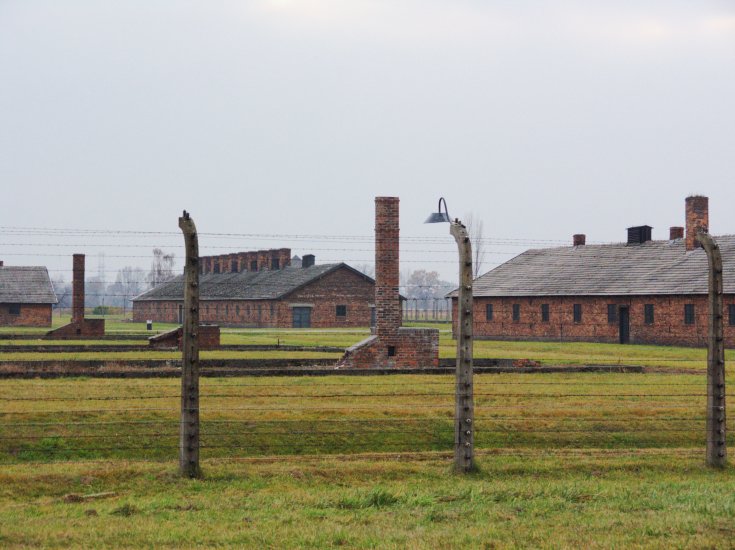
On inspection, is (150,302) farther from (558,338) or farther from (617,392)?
(617,392)

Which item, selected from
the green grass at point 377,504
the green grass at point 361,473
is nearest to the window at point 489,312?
the green grass at point 361,473

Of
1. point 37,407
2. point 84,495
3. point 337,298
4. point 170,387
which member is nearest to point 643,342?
point 337,298

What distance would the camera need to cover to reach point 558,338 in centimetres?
5228

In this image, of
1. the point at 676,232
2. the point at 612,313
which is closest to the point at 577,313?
the point at 612,313

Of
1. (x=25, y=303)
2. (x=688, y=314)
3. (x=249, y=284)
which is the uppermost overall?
(x=249, y=284)

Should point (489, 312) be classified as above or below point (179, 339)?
above

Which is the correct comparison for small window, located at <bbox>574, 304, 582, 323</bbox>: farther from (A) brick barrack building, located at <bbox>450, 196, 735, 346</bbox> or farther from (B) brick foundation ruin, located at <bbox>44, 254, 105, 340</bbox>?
(B) brick foundation ruin, located at <bbox>44, 254, 105, 340</bbox>

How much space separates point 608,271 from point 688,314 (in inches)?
277

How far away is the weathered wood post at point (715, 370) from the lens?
11719 mm

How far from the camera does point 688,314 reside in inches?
1818

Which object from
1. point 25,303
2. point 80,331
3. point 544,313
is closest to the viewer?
point 80,331

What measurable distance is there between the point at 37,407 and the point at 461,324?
26.0ft

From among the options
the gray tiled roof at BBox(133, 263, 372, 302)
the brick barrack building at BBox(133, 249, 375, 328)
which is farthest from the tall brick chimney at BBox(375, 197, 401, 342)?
the gray tiled roof at BBox(133, 263, 372, 302)

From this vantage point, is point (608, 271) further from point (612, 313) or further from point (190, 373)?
point (190, 373)
